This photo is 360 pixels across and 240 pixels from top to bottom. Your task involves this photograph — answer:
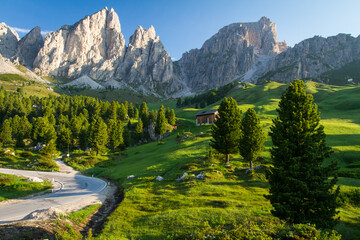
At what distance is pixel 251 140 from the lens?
3534 centimetres

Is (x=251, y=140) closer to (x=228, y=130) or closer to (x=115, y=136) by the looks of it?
(x=228, y=130)

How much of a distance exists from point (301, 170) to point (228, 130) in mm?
24977

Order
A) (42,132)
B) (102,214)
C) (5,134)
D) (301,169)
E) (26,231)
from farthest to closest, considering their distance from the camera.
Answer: (5,134), (42,132), (102,214), (301,169), (26,231)

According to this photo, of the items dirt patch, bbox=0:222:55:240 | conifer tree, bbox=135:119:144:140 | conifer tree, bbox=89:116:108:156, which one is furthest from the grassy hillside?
conifer tree, bbox=135:119:144:140

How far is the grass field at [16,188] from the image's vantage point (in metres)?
28.7

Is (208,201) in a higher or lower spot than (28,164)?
higher

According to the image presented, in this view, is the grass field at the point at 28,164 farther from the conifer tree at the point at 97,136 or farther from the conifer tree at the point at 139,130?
the conifer tree at the point at 139,130

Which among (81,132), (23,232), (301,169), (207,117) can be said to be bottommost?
(23,232)

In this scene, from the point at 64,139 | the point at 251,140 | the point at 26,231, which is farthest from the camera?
the point at 64,139

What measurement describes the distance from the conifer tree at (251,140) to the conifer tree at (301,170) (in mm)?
18511

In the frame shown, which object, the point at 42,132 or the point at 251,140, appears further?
the point at 42,132

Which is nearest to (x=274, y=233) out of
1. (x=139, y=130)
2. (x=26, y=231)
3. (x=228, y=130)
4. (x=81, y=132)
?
(x=26, y=231)

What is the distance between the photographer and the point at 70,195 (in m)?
30.3

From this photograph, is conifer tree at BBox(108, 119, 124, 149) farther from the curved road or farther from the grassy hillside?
the curved road
